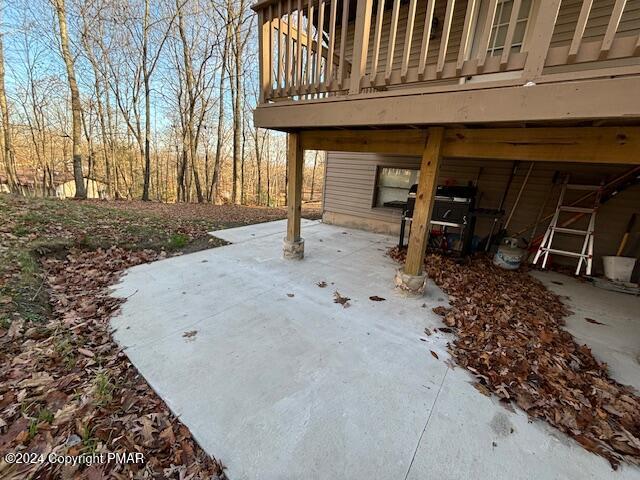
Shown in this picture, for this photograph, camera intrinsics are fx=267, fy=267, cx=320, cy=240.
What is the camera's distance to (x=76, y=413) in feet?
5.23

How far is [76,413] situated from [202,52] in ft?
44.1

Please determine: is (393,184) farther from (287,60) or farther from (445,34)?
(445,34)

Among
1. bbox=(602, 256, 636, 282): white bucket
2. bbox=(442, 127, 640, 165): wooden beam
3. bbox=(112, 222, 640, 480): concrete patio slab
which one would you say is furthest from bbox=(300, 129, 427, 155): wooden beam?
bbox=(602, 256, 636, 282): white bucket

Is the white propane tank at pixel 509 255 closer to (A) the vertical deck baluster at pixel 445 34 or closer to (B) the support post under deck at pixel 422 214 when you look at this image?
(B) the support post under deck at pixel 422 214

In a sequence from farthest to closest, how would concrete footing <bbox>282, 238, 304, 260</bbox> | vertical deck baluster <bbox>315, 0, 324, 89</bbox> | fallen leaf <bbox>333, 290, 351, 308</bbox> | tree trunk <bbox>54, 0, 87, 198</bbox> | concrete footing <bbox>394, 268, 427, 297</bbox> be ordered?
tree trunk <bbox>54, 0, 87, 198</bbox> → concrete footing <bbox>282, 238, 304, 260</bbox> → concrete footing <bbox>394, 268, 427, 297</bbox> → fallen leaf <bbox>333, 290, 351, 308</bbox> → vertical deck baluster <bbox>315, 0, 324, 89</bbox>

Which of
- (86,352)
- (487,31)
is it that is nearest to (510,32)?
(487,31)

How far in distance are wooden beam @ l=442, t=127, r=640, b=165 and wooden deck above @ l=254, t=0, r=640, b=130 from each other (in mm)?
324

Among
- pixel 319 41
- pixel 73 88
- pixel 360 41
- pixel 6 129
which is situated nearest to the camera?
pixel 360 41

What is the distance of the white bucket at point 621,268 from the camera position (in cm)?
388

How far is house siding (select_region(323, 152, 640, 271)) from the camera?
13.7 feet

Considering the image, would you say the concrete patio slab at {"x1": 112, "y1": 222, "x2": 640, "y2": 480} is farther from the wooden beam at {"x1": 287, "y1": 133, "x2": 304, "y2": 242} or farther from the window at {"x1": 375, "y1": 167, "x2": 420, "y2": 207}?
the window at {"x1": 375, "y1": 167, "x2": 420, "y2": 207}

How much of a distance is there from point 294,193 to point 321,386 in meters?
2.70

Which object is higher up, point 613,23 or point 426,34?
point 426,34

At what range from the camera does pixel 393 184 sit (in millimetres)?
6398
